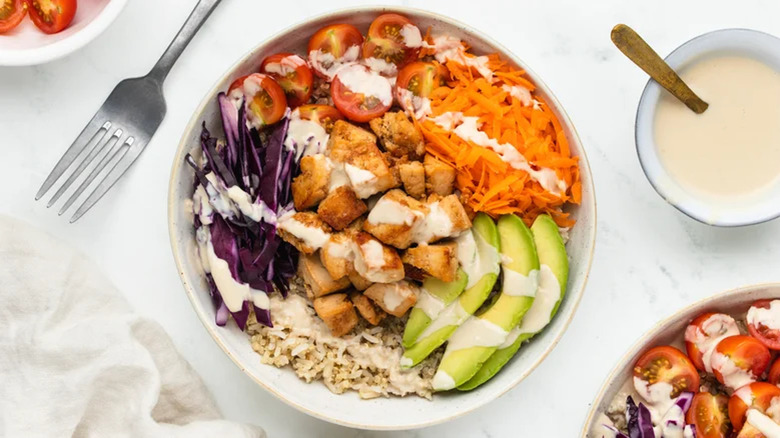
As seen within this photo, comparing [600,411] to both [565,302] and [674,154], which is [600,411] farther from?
[674,154]

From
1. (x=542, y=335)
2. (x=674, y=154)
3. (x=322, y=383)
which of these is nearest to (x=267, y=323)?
(x=322, y=383)

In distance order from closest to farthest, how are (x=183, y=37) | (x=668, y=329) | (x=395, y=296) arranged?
1. (x=395, y=296)
2. (x=668, y=329)
3. (x=183, y=37)

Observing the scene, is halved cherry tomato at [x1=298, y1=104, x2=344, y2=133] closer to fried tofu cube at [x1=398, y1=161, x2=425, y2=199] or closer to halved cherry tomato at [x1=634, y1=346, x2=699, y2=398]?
fried tofu cube at [x1=398, y1=161, x2=425, y2=199]

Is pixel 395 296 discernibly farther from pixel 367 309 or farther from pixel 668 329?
pixel 668 329

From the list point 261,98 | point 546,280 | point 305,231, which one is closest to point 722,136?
point 546,280

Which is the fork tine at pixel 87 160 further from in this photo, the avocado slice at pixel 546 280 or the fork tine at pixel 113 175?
the avocado slice at pixel 546 280

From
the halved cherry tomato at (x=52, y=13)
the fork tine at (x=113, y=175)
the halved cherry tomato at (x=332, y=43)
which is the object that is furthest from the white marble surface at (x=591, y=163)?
the halved cherry tomato at (x=332, y=43)

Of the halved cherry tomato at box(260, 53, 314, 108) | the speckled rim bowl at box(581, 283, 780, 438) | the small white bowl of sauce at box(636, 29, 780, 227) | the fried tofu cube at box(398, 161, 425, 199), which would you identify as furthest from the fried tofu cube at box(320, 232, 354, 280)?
the small white bowl of sauce at box(636, 29, 780, 227)
